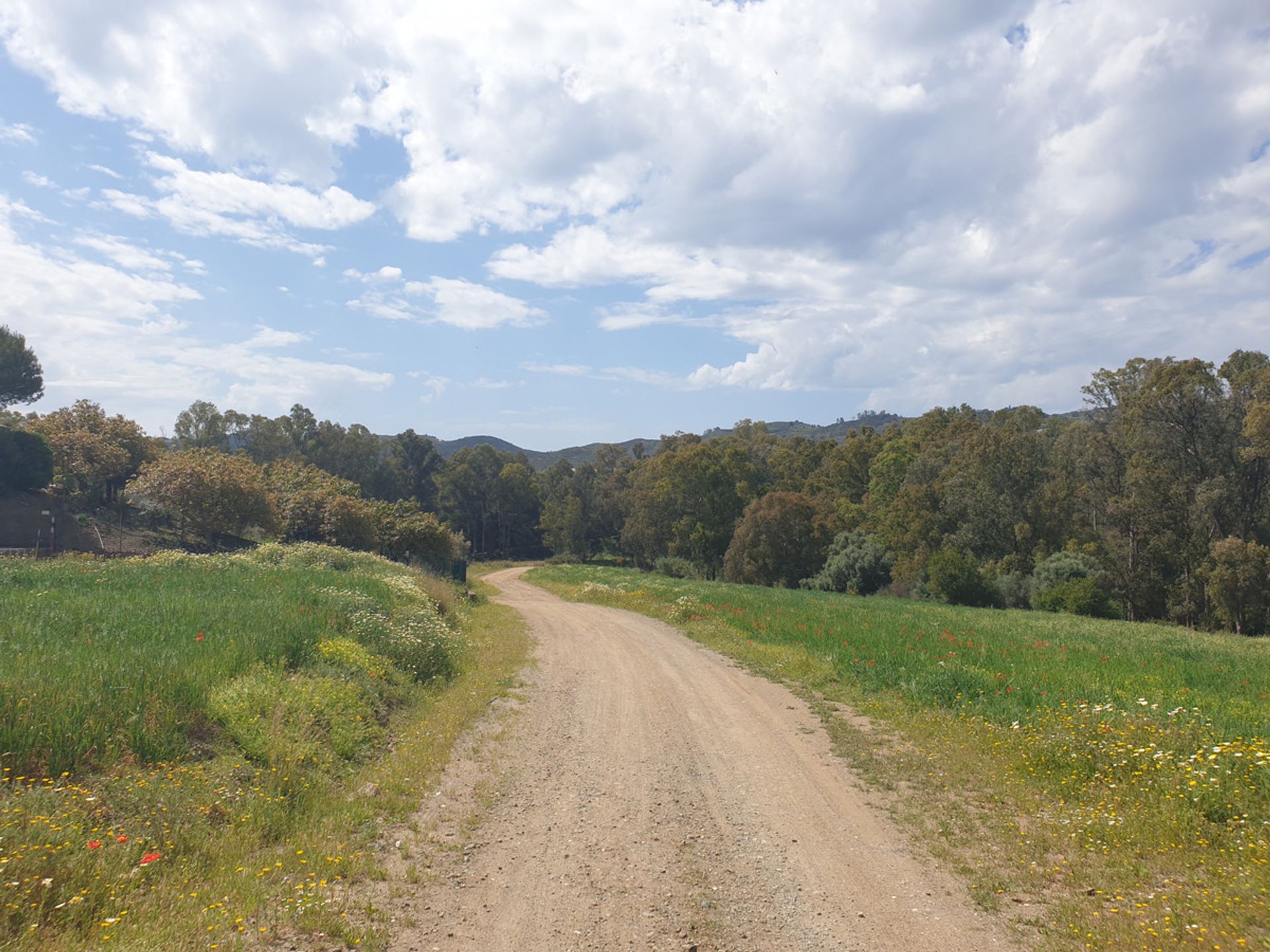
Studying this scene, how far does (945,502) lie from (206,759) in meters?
49.5

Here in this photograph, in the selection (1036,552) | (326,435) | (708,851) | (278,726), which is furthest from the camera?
(326,435)

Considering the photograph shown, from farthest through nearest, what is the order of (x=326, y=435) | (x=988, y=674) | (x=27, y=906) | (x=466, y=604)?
(x=326, y=435) → (x=466, y=604) → (x=988, y=674) → (x=27, y=906)

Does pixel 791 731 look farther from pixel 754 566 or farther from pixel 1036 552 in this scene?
pixel 754 566

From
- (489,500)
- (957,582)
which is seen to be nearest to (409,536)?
(957,582)

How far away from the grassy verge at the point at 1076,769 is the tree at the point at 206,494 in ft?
103

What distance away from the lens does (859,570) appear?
50.3 meters

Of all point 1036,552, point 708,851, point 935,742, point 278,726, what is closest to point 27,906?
point 278,726

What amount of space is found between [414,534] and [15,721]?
128 ft

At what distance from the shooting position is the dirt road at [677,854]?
511 cm

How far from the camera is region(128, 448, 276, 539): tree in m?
37.0

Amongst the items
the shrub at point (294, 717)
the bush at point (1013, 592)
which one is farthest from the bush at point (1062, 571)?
the shrub at point (294, 717)

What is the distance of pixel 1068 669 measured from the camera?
1325cm

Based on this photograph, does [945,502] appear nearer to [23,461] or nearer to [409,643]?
[409,643]

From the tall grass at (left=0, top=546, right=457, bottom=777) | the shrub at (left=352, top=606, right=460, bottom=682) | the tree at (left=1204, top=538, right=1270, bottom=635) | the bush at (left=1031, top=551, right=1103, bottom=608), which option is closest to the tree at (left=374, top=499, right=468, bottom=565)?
the tall grass at (left=0, top=546, right=457, bottom=777)
